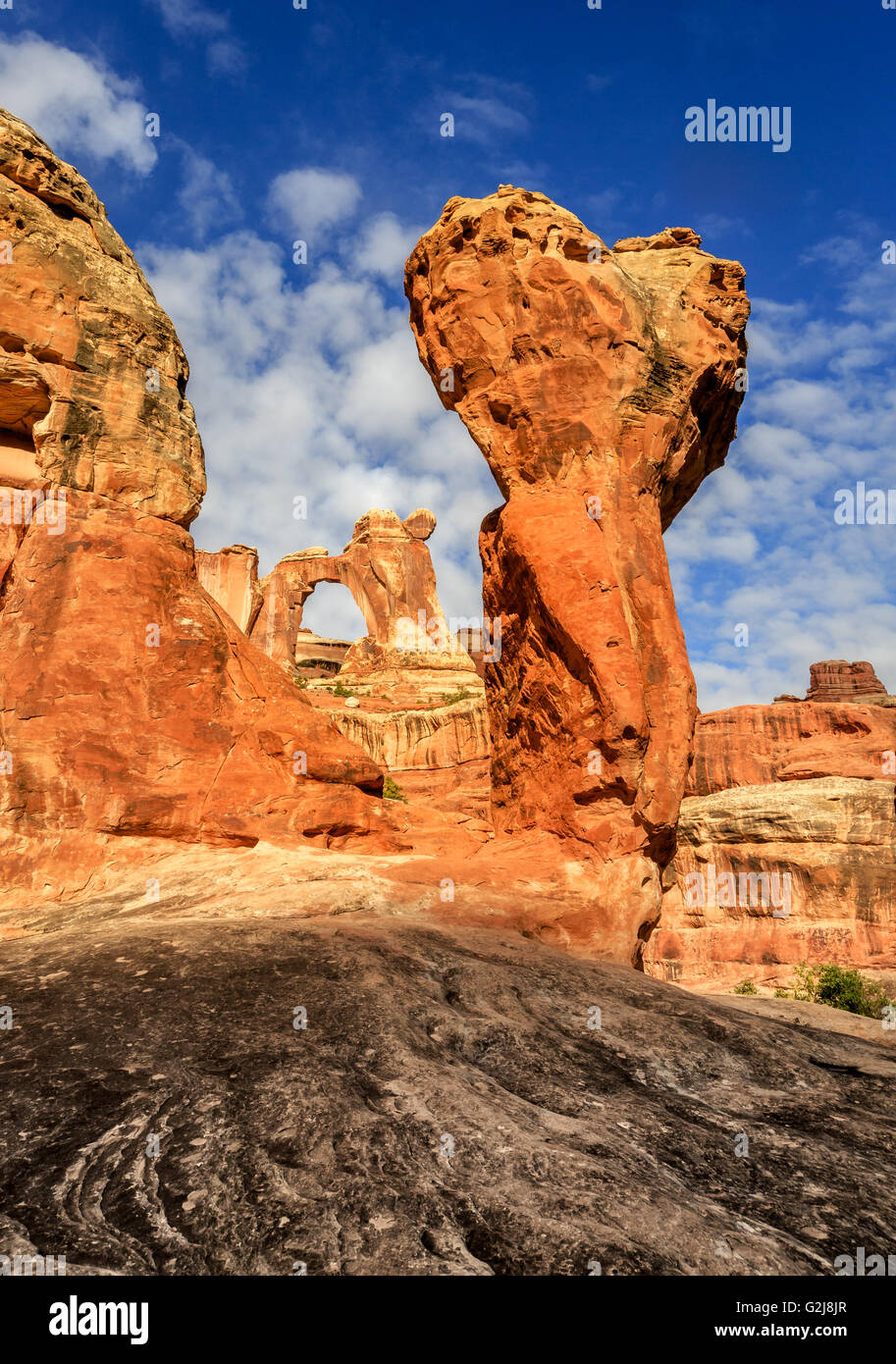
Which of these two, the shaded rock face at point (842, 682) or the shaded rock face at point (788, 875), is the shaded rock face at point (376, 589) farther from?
the shaded rock face at point (788, 875)

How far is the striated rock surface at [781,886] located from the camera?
28.0 meters

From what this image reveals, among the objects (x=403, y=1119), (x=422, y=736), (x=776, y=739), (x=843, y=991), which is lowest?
(x=843, y=991)

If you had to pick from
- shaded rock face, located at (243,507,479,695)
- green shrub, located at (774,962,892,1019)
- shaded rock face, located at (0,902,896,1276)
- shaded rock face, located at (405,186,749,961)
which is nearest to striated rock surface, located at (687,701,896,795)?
green shrub, located at (774,962,892,1019)

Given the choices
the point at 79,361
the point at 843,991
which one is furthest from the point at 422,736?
the point at 79,361

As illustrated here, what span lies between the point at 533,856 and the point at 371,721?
29565mm

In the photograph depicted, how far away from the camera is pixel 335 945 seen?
5.98m

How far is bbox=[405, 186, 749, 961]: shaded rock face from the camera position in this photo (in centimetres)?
998

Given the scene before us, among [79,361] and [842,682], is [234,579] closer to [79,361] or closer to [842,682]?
[842,682]

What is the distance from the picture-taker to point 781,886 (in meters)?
29.5

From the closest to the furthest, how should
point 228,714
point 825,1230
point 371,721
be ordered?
point 825,1230, point 228,714, point 371,721

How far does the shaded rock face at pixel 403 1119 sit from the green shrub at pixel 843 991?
59.8ft

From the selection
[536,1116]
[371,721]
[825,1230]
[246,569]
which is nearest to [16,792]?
[536,1116]

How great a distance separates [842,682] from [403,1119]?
50273 millimetres

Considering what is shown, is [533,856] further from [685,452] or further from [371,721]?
[371,721]
